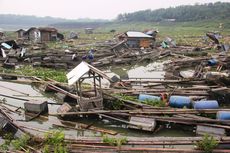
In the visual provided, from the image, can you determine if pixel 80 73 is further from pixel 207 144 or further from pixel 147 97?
pixel 207 144

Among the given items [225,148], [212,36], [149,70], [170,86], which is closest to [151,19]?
[212,36]

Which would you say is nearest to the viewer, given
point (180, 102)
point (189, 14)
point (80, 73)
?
point (80, 73)

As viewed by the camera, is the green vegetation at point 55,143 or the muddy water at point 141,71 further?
the muddy water at point 141,71

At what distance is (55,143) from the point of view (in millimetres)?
10898

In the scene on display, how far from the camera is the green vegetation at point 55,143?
404 inches

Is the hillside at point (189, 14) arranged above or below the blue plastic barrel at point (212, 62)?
above

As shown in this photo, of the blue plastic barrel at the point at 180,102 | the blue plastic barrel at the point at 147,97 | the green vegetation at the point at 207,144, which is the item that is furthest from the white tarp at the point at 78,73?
the green vegetation at the point at 207,144

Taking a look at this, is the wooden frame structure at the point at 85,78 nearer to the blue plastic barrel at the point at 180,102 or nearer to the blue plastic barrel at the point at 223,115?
the blue plastic barrel at the point at 180,102

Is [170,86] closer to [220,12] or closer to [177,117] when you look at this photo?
[177,117]

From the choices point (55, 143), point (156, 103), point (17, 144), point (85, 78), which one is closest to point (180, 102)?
point (156, 103)

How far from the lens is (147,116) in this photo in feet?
43.9

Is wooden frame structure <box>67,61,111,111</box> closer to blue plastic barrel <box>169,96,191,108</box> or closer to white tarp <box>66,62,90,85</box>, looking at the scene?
white tarp <box>66,62,90,85</box>

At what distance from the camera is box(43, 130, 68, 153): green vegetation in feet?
33.7

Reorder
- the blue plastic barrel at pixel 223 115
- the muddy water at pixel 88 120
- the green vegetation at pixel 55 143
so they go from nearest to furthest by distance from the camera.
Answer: the green vegetation at pixel 55 143
the blue plastic barrel at pixel 223 115
the muddy water at pixel 88 120
